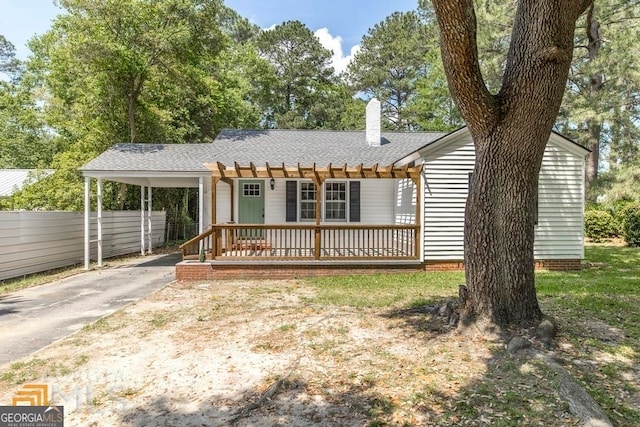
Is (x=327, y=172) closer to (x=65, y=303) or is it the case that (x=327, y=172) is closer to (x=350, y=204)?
(x=350, y=204)

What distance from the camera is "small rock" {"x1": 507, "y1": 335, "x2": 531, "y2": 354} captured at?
4074mm

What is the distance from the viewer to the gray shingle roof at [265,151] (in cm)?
1119

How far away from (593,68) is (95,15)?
20.0 m

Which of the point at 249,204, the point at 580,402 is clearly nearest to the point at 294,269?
the point at 249,204

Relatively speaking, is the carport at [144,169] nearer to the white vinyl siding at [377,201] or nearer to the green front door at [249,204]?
the green front door at [249,204]

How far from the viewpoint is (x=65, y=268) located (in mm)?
10750

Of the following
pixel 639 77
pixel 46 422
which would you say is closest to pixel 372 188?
pixel 46 422

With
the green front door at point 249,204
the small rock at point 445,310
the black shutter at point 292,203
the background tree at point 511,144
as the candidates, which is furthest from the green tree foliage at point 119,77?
the small rock at point 445,310

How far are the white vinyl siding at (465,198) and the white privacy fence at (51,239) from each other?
10.1m

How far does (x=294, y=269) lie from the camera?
950 cm

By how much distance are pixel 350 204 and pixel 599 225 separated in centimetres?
1270

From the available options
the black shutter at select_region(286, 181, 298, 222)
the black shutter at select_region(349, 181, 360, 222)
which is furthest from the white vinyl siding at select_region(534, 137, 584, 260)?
the black shutter at select_region(286, 181, 298, 222)

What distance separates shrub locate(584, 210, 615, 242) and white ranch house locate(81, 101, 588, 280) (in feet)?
28.9

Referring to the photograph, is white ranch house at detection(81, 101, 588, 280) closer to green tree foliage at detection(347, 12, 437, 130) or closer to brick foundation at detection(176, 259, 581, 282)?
brick foundation at detection(176, 259, 581, 282)
